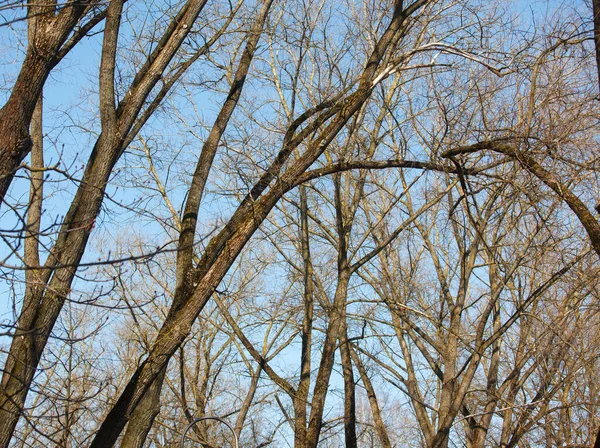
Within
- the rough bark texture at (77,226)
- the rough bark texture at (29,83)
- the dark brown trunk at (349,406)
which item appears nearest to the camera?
the rough bark texture at (29,83)

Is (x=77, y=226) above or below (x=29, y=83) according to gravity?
below

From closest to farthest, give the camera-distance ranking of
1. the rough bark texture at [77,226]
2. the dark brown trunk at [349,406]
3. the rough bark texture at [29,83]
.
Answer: the rough bark texture at [29,83] → the rough bark texture at [77,226] → the dark brown trunk at [349,406]

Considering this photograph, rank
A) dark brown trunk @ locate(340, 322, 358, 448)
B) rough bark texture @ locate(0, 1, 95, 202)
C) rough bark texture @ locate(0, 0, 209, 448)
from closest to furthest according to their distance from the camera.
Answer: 1. rough bark texture @ locate(0, 1, 95, 202)
2. rough bark texture @ locate(0, 0, 209, 448)
3. dark brown trunk @ locate(340, 322, 358, 448)

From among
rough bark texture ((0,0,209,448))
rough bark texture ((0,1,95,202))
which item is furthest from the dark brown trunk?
rough bark texture ((0,1,95,202))

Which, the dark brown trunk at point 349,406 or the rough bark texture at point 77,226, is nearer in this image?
the rough bark texture at point 77,226

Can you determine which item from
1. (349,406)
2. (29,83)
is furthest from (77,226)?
(349,406)

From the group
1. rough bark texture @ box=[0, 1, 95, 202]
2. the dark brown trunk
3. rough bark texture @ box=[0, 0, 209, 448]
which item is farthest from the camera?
the dark brown trunk

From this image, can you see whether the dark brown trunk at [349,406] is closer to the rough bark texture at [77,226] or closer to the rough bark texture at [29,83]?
the rough bark texture at [77,226]

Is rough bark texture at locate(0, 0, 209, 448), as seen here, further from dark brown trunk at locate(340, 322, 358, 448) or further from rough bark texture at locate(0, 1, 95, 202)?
dark brown trunk at locate(340, 322, 358, 448)

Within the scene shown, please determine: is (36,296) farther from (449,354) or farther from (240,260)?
(240,260)

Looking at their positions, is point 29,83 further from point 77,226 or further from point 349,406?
point 349,406

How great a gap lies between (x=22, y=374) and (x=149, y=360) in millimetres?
956

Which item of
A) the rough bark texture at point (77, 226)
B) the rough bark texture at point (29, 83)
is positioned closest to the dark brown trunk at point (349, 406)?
the rough bark texture at point (77, 226)

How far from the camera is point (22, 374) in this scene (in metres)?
4.88
